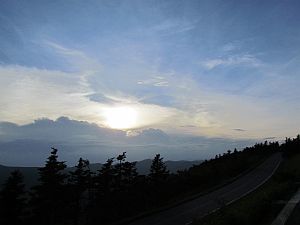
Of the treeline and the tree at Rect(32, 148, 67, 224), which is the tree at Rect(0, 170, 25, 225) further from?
the tree at Rect(32, 148, 67, 224)

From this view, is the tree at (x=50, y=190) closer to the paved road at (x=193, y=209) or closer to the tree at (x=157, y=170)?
the tree at (x=157, y=170)

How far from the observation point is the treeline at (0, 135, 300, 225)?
32.8 m

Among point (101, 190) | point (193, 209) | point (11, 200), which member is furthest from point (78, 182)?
point (193, 209)

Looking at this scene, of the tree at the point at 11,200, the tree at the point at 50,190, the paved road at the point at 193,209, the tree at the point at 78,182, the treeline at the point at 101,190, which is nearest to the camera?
the paved road at the point at 193,209

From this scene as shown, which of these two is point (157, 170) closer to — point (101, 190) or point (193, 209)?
point (101, 190)

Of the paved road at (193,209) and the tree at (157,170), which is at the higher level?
the tree at (157,170)

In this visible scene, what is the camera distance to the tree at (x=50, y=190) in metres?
49.1

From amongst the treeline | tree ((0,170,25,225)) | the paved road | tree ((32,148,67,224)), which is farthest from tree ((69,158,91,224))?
the paved road

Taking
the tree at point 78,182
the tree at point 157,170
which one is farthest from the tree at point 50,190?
the tree at point 157,170

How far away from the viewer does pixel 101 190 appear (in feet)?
189

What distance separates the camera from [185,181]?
4575 cm

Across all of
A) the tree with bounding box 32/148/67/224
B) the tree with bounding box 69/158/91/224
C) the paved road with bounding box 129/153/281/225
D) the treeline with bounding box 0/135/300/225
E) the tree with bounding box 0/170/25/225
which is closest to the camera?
the paved road with bounding box 129/153/281/225

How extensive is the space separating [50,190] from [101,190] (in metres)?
10.5

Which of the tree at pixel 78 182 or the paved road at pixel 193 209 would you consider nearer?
the paved road at pixel 193 209
